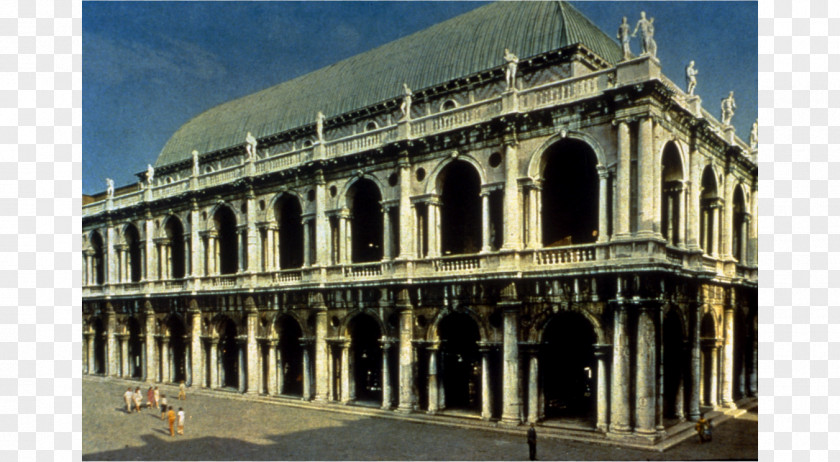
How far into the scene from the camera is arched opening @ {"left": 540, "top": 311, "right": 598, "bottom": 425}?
78.0 ft

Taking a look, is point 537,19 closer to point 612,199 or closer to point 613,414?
point 612,199

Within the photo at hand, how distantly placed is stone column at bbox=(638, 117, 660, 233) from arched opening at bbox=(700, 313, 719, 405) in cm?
818

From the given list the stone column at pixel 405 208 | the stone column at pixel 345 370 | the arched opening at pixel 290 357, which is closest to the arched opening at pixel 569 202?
the stone column at pixel 405 208

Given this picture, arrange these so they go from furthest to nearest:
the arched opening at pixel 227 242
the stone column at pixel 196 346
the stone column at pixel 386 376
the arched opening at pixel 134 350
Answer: the arched opening at pixel 134 350
the arched opening at pixel 227 242
the stone column at pixel 196 346
the stone column at pixel 386 376

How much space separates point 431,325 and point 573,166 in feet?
26.8

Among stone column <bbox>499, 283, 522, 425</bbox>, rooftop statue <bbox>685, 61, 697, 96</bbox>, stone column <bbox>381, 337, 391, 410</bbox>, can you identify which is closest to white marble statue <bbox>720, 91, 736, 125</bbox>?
rooftop statue <bbox>685, 61, 697, 96</bbox>

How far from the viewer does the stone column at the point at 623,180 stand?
20500mm

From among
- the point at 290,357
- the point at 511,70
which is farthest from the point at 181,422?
the point at 511,70

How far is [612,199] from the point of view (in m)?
21.1

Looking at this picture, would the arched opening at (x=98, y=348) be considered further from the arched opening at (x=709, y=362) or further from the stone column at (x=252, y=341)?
the arched opening at (x=709, y=362)

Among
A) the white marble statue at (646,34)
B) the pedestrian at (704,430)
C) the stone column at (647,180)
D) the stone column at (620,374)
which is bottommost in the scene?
the pedestrian at (704,430)

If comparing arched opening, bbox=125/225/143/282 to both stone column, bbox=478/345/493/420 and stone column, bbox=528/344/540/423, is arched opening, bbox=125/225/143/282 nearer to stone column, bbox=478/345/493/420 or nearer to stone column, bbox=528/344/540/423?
stone column, bbox=478/345/493/420

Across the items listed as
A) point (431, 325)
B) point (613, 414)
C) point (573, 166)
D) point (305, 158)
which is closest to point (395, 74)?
point (305, 158)

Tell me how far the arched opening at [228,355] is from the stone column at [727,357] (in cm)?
2270
